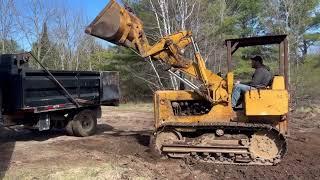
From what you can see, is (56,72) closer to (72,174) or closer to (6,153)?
(6,153)

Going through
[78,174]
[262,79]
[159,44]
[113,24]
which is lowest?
[78,174]

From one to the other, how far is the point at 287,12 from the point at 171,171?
19492 mm

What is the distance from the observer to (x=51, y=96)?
11438 millimetres

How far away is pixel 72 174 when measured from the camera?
7797mm

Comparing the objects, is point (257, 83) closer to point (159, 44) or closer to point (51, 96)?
point (159, 44)

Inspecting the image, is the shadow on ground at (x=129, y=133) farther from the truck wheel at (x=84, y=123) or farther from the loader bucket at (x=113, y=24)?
the loader bucket at (x=113, y=24)

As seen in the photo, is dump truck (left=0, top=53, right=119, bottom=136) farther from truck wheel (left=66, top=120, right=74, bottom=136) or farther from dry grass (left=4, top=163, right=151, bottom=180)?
dry grass (left=4, top=163, right=151, bottom=180)

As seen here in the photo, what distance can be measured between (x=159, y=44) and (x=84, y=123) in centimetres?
415

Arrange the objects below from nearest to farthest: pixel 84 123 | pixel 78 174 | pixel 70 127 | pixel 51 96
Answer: pixel 78 174, pixel 51 96, pixel 70 127, pixel 84 123

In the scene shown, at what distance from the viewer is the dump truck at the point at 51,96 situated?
10609 millimetres

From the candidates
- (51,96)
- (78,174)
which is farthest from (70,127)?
(78,174)

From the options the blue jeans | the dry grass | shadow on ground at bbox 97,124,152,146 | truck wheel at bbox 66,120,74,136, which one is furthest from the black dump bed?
the blue jeans

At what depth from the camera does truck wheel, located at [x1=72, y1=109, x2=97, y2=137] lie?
40.9 feet

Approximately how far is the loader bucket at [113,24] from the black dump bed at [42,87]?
2196 mm
